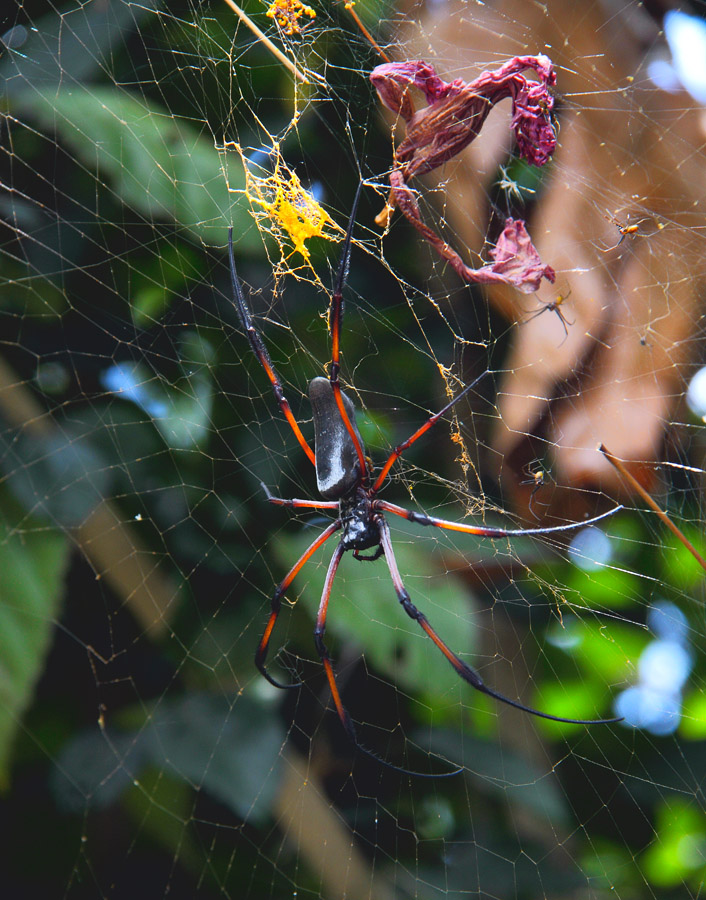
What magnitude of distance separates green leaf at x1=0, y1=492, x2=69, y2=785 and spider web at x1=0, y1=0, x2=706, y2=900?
Answer: 1 centimetres

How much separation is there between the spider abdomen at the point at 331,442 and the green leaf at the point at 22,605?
48 cm

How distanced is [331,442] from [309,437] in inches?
12.7

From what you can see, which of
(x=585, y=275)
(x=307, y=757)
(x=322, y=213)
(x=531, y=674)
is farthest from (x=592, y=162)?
(x=307, y=757)

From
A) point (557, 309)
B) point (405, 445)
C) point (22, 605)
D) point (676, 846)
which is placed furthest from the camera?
point (676, 846)

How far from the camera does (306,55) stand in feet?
4.35

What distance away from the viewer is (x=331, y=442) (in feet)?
3.77

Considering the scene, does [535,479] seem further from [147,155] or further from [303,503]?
[147,155]

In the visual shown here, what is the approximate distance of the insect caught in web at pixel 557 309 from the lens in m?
1.32

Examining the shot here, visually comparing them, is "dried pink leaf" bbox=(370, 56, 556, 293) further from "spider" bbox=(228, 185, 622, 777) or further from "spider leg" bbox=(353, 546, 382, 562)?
"spider leg" bbox=(353, 546, 382, 562)

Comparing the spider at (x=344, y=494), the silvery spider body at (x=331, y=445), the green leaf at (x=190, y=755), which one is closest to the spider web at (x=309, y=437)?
the green leaf at (x=190, y=755)

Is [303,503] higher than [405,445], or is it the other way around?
[405,445]

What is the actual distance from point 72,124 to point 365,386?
82 centimetres

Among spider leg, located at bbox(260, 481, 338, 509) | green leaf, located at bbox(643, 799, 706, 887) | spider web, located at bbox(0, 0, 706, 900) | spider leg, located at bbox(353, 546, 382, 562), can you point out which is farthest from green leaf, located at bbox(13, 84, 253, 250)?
green leaf, located at bbox(643, 799, 706, 887)

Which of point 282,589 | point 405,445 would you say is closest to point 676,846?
point 282,589
